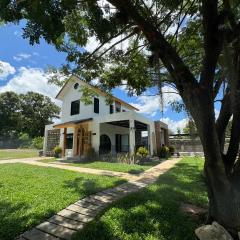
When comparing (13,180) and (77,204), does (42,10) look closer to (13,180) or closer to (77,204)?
(77,204)

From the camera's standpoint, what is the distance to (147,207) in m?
6.17

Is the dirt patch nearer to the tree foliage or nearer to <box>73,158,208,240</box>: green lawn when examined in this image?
<box>73,158,208,240</box>: green lawn

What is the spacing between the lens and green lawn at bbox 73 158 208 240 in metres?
4.61

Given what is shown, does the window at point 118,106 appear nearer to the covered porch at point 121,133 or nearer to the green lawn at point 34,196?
the covered porch at point 121,133

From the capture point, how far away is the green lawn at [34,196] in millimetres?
5066

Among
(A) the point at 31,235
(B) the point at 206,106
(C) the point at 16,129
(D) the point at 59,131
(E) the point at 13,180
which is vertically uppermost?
(C) the point at 16,129

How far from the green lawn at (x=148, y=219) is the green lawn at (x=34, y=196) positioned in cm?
139

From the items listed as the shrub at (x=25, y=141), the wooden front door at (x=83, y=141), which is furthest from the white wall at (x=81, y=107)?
the shrub at (x=25, y=141)

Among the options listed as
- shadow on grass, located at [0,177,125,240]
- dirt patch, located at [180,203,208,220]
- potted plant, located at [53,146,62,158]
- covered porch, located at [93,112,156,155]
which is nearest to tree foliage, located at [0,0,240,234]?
dirt patch, located at [180,203,208,220]

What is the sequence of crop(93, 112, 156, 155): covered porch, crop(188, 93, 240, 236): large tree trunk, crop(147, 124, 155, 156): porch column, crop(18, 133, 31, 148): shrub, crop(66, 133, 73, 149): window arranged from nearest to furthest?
crop(188, 93, 240, 236): large tree trunk, crop(93, 112, 156, 155): covered porch, crop(147, 124, 155, 156): porch column, crop(66, 133, 73, 149): window, crop(18, 133, 31, 148): shrub

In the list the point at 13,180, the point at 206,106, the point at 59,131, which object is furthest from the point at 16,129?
the point at 206,106

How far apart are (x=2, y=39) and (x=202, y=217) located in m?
8.39

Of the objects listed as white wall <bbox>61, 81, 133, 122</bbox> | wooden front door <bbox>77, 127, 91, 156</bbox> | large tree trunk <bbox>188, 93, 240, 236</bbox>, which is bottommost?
large tree trunk <bbox>188, 93, 240, 236</bbox>

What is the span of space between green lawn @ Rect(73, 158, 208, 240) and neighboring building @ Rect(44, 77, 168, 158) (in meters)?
10.3
